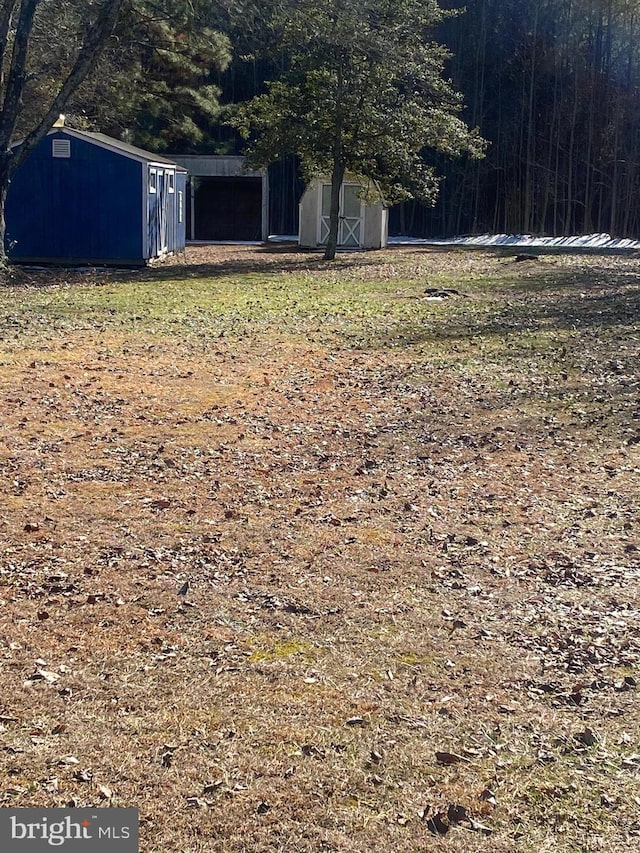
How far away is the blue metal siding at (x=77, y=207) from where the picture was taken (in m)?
19.7

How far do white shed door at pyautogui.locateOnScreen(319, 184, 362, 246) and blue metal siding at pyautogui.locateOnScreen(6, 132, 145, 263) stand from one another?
10372 millimetres

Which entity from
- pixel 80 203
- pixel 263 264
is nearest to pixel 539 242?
pixel 263 264

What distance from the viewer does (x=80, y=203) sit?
65.3 ft

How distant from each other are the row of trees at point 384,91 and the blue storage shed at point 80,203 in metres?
0.94

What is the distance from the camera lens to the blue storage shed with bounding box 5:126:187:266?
1964cm

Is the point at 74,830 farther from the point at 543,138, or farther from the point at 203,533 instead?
the point at 543,138

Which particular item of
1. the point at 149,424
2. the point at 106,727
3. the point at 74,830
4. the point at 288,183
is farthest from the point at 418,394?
the point at 288,183

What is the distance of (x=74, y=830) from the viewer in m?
2.61

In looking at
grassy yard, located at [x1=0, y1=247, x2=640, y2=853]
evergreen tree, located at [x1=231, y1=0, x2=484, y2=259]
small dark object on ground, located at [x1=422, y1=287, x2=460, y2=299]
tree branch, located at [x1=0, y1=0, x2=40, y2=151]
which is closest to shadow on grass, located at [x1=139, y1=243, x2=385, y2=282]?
evergreen tree, located at [x1=231, y1=0, x2=484, y2=259]

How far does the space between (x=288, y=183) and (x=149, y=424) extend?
30315 millimetres

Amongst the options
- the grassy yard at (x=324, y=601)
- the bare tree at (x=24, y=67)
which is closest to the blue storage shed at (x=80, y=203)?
the bare tree at (x=24, y=67)

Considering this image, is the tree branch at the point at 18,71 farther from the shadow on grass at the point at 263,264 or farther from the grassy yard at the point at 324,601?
the grassy yard at the point at 324,601

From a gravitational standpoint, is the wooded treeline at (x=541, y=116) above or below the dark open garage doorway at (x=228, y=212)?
above

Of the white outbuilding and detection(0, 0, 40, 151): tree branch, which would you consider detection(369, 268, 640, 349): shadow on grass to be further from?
the white outbuilding
